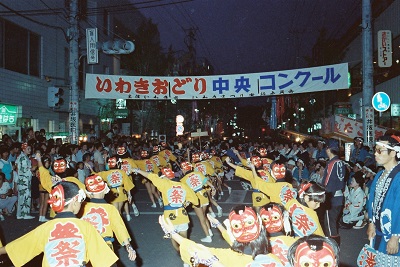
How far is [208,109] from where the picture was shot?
70.5m

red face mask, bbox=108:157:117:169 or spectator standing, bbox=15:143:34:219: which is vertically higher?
red face mask, bbox=108:157:117:169

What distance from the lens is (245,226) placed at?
313 cm

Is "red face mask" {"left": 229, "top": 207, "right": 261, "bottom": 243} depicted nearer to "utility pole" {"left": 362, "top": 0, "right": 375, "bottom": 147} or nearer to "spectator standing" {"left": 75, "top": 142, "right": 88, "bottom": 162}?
"utility pole" {"left": 362, "top": 0, "right": 375, "bottom": 147}

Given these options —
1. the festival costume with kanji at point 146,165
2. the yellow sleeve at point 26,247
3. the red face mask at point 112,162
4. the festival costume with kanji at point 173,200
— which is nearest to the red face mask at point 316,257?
the yellow sleeve at point 26,247

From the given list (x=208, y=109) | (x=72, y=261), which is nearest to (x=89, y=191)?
(x=72, y=261)

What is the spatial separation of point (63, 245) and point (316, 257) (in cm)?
246

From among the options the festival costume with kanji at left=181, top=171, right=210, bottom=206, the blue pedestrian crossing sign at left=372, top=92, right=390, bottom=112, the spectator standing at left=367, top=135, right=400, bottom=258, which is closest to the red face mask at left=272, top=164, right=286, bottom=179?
the festival costume with kanji at left=181, top=171, right=210, bottom=206

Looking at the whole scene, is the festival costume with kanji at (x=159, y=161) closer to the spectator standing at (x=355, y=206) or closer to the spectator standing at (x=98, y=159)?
the spectator standing at (x=98, y=159)

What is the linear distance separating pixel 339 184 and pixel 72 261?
4.96 meters

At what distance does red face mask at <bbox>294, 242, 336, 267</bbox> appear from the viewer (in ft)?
8.31

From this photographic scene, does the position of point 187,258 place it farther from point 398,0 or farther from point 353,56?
point 353,56

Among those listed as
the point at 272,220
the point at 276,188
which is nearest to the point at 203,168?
the point at 276,188

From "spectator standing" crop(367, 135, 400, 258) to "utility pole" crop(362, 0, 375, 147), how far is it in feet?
31.6

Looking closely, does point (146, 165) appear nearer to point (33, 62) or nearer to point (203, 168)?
point (203, 168)
